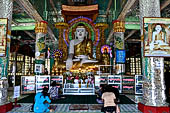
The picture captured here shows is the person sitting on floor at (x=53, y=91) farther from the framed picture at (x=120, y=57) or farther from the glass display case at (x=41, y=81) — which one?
the framed picture at (x=120, y=57)

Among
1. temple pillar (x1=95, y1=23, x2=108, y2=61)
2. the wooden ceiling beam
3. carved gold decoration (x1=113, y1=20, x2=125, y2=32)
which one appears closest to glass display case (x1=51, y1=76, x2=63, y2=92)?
the wooden ceiling beam

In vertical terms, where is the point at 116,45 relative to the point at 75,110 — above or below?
above

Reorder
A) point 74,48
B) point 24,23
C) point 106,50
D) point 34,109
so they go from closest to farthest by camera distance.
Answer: point 34,109 < point 24,23 < point 106,50 < point 74,48

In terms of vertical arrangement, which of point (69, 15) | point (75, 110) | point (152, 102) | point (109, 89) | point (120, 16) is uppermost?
point (69, 15)

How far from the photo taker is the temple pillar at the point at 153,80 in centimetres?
426

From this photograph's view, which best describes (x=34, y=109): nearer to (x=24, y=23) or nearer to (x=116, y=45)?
(x=116, y=45)

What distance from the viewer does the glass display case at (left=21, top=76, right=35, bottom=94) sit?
25.3 ft

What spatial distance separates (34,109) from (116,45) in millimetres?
5823

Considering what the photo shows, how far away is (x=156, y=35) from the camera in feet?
14.8

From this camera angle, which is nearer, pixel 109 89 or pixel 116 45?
pixel 109 89

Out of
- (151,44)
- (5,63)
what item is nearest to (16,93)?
(5,63)

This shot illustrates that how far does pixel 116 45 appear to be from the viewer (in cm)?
879

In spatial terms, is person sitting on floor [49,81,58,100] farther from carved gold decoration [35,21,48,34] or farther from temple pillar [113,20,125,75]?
temple pillar [113,20,125,75]

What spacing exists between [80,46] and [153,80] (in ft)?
26.8
